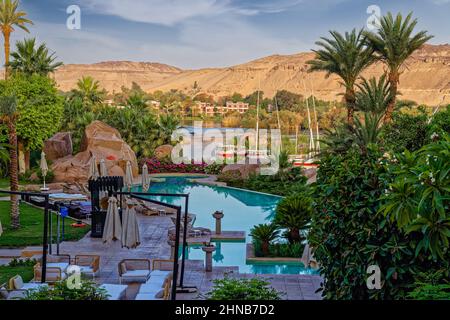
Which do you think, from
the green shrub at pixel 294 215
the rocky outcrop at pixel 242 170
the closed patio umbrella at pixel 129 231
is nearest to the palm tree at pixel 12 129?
the closed patio umbrella at pixel 129 231

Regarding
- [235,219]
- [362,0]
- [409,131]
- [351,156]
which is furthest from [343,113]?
[351,156]

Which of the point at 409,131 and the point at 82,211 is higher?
the point at 409,131

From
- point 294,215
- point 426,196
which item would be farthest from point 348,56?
point 426,196

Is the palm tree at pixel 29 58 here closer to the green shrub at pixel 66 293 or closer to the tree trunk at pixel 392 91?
the tree trunk at pixel 392 91

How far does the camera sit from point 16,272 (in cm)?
1257

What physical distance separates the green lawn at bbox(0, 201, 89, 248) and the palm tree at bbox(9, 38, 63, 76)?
1647 cm

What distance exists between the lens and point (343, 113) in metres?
67.3

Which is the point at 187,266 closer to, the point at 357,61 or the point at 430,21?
the point at 357,61

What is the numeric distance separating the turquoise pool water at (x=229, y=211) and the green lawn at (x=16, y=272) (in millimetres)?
4440

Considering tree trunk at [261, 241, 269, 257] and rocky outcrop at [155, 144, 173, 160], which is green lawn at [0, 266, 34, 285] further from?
rocky outcrop at [155, 144, 173, 160]

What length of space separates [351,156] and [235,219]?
14.1 m

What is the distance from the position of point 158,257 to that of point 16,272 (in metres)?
3.61

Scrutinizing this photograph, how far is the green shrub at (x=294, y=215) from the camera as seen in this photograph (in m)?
15.7

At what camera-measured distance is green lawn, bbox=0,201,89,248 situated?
51.7ft
